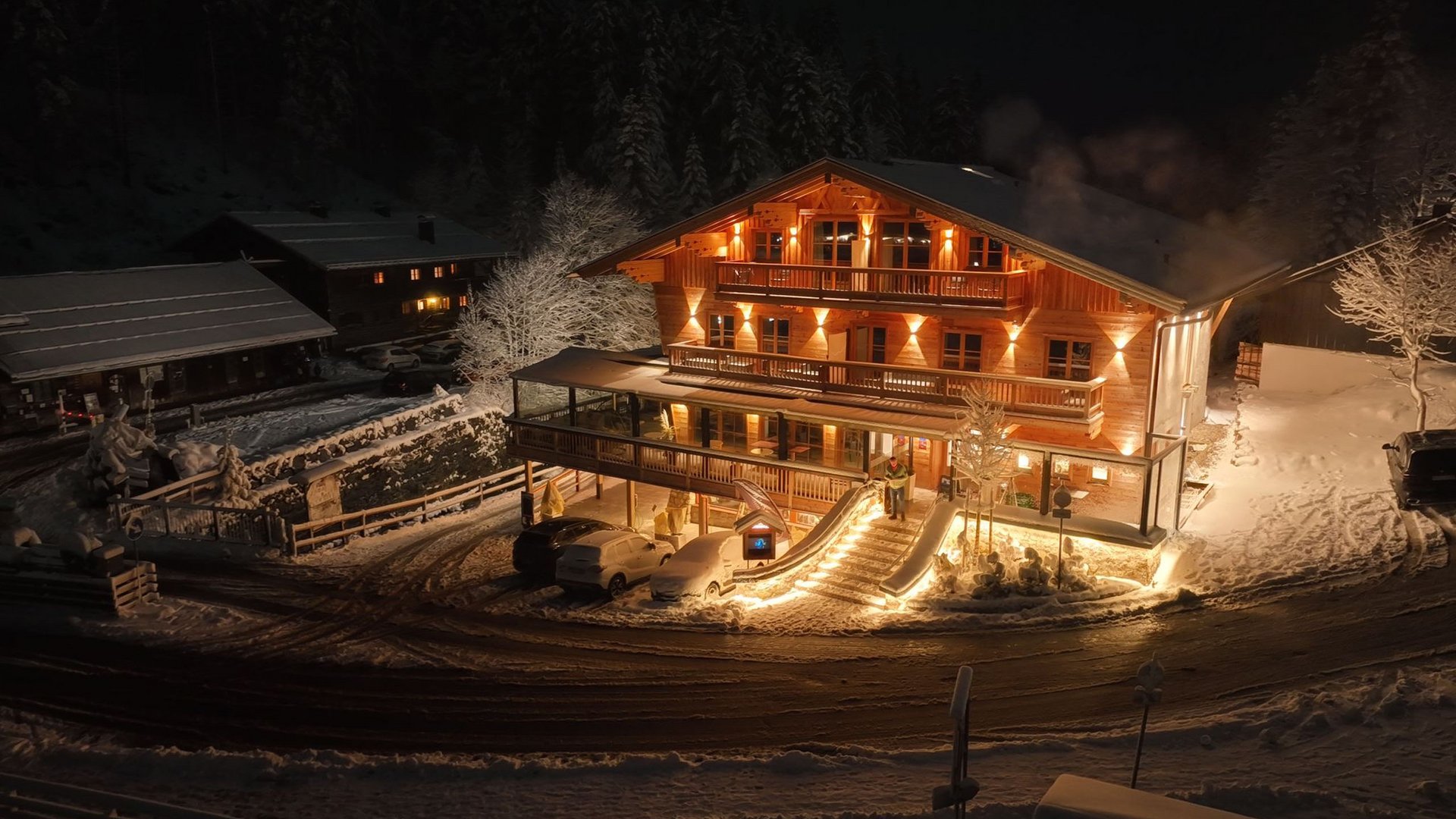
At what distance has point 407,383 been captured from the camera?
142 ft

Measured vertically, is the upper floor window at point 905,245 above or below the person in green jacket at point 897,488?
above

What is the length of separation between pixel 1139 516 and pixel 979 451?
17.6 feet

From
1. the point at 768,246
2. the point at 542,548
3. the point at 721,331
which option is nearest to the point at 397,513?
the point at 542,548

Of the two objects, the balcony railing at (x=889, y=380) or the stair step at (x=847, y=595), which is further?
the balcony railing at (x=889, y=380)

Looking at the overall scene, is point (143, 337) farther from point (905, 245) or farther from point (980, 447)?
point (980, 447)

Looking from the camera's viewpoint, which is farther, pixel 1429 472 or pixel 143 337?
pixel 143 337

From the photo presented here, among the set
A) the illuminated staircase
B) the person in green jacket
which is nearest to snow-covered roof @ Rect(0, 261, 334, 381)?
the illuminated staircase

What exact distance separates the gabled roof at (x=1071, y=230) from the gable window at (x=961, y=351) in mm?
3520

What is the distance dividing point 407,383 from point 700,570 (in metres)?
26.6

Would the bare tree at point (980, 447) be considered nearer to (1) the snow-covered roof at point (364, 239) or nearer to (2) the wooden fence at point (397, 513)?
(2) the wooden fence at point (397, 513)

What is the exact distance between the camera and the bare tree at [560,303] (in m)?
44.9

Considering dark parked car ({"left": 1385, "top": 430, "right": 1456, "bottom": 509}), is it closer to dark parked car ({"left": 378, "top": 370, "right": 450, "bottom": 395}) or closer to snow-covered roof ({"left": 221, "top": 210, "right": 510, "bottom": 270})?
dark parked car ({"left": 378, "top": 370, "right": 450, "bottom": 395})

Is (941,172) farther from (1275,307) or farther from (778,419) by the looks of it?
(1275,307)

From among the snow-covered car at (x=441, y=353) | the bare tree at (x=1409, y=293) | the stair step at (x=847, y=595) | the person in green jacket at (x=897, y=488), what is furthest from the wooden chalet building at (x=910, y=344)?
the snow-covered car at (x=441, y=353)
